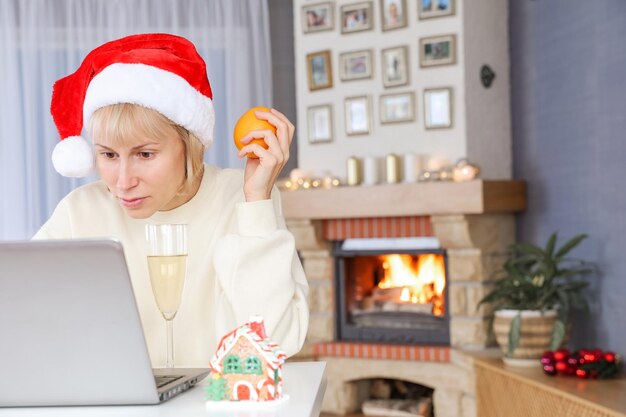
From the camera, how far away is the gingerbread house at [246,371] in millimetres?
1163

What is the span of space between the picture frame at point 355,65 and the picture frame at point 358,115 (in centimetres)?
11

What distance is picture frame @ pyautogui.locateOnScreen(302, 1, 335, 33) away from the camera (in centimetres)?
485

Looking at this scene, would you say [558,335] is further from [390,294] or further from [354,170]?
[354,170]

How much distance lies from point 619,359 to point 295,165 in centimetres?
233

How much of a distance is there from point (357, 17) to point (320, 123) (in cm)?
56

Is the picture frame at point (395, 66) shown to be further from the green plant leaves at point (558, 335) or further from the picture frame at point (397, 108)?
the green plant leaves at point (558, 335)

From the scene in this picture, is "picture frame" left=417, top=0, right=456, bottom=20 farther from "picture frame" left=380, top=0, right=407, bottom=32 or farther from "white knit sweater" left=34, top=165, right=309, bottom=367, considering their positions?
"white knit sweater" left=34, top=165, right=309, bottom=367

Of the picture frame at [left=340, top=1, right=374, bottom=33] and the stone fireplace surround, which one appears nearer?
the stone fireplace surround

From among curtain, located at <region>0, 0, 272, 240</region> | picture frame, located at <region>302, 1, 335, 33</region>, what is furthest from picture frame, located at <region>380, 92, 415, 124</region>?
curtain, located at <region>0, 0, 272, 240</region>

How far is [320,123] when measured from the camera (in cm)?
487

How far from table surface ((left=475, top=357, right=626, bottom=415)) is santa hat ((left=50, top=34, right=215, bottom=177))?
5.99 feet

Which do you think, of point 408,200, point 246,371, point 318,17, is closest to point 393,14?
point 318,17

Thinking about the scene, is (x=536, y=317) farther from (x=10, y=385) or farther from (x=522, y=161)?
(x=10, y=385)

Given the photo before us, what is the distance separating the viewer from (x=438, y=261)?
4.62 meters
